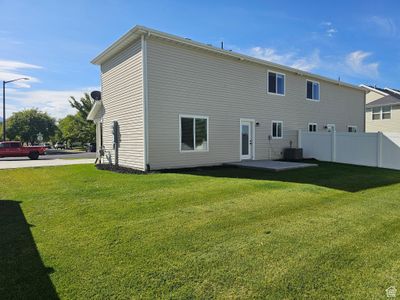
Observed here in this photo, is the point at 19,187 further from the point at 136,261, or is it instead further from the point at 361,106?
the point at 361,106

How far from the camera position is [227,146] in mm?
13234

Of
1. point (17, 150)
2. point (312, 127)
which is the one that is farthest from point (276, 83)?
point (17, 150)

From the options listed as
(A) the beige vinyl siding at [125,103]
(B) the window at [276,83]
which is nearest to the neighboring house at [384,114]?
(B) the window at [276,83]

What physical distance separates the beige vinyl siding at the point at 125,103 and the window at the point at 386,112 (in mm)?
24297

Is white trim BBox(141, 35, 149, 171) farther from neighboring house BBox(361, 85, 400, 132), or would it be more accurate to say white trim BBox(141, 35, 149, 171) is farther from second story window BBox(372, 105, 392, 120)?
second story window BBox(372, 105, 392, 120)

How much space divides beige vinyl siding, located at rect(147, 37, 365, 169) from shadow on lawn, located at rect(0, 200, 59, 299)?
675 centimetres

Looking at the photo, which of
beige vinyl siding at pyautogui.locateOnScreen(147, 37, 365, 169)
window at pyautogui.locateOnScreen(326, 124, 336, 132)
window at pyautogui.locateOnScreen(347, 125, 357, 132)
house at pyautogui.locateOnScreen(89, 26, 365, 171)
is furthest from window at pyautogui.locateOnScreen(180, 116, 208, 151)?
window at pyautogui.locateOnScreen(347, 125, 357, 132)

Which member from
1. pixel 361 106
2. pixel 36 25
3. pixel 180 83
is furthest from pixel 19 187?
pixel 361 106

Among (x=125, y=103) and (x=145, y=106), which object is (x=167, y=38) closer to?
(x=145, y=106)

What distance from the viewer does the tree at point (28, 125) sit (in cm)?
4288

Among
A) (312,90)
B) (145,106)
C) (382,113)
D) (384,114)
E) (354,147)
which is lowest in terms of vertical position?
(354,147)

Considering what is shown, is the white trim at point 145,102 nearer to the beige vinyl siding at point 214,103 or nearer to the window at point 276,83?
the beige vinyl siding at point 214,103

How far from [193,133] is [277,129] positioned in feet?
19.3

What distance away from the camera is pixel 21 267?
3.12 metres
